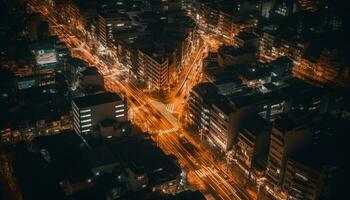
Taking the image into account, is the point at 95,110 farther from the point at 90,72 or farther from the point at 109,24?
the point at 109,24

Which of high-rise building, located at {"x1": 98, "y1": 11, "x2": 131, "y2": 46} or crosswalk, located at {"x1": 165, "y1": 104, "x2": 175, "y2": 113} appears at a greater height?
high-rise building, located at {"x1": 98, "y1": 11, "x2": 131, "y2": 46}

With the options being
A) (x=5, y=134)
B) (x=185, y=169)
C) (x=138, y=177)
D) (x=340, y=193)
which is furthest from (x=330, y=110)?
(x=5, y=134)

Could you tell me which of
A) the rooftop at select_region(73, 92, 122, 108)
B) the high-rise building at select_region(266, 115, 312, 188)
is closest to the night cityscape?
the high-rise building at select_region(266, 115, 312, 188)

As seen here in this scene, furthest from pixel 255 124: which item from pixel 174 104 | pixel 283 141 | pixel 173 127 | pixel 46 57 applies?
pixel 46 57

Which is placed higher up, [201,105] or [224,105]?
[224,105]

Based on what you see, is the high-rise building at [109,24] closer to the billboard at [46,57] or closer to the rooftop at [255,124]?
the billboard at [46,57]

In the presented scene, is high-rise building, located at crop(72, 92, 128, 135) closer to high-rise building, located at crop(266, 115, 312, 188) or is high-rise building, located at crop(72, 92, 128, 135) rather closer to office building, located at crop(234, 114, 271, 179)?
office building, located at crop(234, 114, 271, 179)

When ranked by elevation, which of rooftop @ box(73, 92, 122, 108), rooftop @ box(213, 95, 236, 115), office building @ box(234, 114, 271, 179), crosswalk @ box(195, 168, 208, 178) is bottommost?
crosswalk @ box(195, 168, 208, 178)
